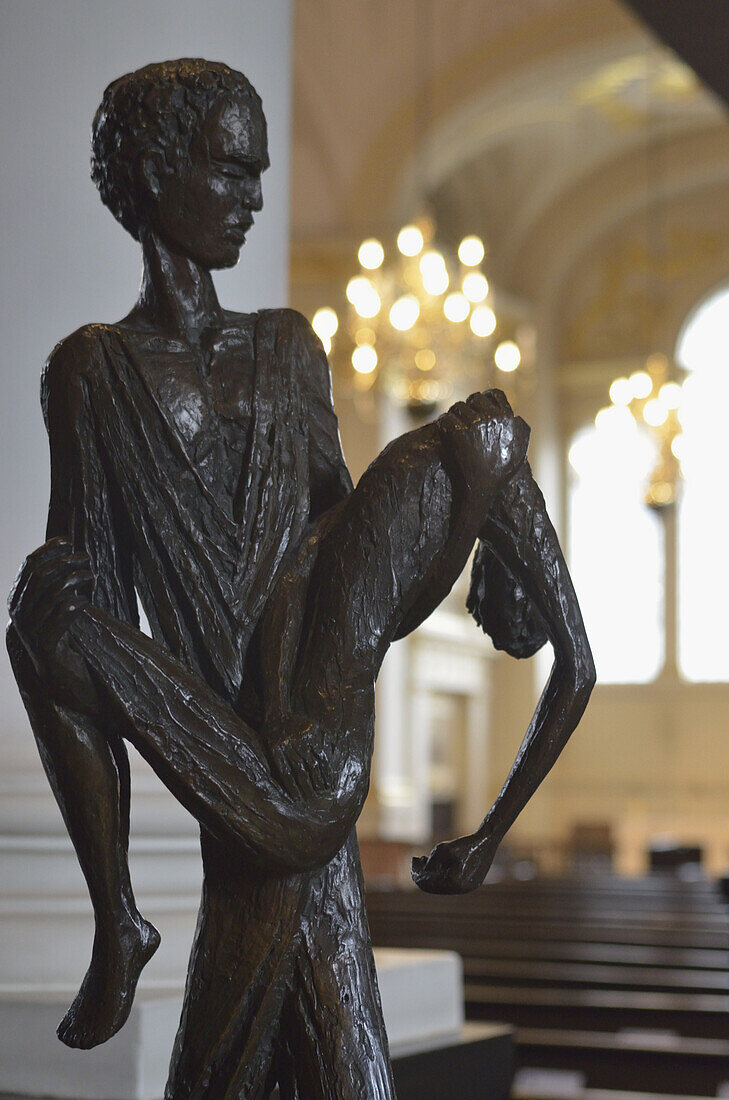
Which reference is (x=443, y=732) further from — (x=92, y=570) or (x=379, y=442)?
(x=92, y=570)

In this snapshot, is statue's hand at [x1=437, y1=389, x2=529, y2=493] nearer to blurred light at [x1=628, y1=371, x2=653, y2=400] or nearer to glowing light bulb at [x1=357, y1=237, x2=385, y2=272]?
glowing light bulb at [x1=357, y1=237, x2=385, y2=272]

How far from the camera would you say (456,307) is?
10266 mm

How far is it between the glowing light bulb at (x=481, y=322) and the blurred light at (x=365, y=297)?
73cm

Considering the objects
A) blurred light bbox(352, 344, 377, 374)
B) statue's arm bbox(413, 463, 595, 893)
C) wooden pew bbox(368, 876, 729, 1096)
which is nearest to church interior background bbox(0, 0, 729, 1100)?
blurred light bbox(352, 344, 377, 374)

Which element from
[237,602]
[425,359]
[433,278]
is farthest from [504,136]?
[237,602]

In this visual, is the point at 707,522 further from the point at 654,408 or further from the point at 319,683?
the point at 319,683

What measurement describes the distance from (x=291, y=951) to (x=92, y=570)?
381 millimetres

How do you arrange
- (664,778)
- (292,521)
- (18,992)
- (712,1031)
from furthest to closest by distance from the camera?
(664,778)
(712,1031)
(18,992)
(292,521)

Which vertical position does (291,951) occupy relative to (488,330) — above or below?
below

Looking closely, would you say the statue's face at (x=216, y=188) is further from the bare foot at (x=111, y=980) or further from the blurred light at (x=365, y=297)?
the blurred light at (x=365, y=297)

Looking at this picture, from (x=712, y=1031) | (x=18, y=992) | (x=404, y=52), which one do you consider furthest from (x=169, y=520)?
(x=404, y=52)

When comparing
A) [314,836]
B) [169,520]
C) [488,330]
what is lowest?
[314,836]

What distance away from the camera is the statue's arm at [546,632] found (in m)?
1.40

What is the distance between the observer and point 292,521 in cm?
140
